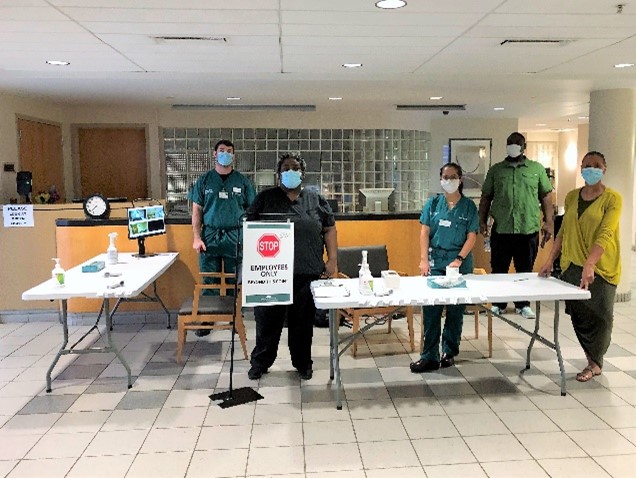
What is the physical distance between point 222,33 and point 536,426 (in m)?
2.79

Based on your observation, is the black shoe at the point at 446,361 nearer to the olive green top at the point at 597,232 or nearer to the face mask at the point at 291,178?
the olive green top at the point at 597,232

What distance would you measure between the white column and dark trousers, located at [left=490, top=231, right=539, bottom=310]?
1.42m

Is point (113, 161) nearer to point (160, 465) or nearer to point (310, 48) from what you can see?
point (310, 48)

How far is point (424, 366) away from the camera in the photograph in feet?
12.4

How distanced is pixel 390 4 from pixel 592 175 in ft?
5.52

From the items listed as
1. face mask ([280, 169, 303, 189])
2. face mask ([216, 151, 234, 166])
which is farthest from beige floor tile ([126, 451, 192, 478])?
face mask ([216, 151, 234, 166])

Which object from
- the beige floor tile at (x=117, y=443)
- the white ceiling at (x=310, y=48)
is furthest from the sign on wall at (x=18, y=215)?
the beige floor tile at (x=117, y=443)

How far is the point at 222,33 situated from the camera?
326cm

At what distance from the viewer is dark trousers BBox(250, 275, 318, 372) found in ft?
11.7

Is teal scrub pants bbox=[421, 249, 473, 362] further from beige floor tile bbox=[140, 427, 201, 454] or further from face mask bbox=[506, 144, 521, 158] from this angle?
beige floor tile bbox=[140, 427, 201, 454]

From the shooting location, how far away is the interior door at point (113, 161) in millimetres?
7805

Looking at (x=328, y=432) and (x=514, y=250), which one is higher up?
(x=514, y=250)

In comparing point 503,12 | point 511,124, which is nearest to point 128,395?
point 503,12

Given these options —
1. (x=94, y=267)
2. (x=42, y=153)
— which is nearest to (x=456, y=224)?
(x=94, y=267)
